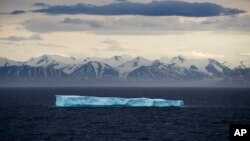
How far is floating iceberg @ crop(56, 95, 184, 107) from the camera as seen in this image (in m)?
96.6

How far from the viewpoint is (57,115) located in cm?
8375

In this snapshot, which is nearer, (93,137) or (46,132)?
(93,137)

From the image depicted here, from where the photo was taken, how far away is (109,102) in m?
98.9

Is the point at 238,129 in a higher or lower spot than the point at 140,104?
higher

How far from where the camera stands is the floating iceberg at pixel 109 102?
317ft

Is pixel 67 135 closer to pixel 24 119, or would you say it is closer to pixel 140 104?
pixel 24 119

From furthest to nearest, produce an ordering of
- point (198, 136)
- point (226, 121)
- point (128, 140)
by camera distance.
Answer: point (226, 121)
point (198, 136)
point (128, 140)

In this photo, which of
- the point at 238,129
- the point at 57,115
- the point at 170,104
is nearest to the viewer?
the point at 238,129

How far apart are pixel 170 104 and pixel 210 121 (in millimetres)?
28834

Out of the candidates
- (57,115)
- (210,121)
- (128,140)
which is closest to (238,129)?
(128,140)

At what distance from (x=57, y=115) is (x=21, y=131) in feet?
76.5

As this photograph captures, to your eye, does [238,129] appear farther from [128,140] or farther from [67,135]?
[67,135]

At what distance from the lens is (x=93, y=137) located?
5462 cm

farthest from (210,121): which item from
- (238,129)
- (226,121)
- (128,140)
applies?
(238,129)
